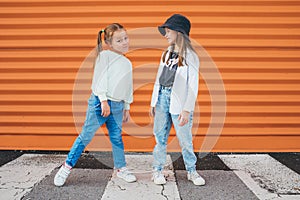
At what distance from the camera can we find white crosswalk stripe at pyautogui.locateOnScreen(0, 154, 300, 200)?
269 cm

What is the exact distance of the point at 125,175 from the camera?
119 inches

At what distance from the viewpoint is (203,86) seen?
13.0 feet

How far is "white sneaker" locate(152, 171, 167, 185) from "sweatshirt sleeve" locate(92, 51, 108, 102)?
818 millimetres

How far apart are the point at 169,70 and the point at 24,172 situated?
1717 mm

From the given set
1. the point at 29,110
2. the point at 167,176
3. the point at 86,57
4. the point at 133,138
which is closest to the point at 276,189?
the point at 167,176

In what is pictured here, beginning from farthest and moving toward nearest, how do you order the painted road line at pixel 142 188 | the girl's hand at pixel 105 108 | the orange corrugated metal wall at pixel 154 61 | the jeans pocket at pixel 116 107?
the orange corrugated metal wall at pixel 154 61, the jeans pocket at pixel 116 107, the girl's hand at pixel 105 108, the painted road line at pixel 142 188

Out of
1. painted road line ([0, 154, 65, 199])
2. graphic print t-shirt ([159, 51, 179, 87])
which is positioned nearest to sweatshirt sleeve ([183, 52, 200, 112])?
graphic print t-shirt ([159, 51, 179, 87])

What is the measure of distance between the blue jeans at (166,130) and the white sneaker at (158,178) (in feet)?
0.15

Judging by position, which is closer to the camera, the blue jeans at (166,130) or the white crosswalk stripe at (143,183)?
the white crosswalk stripe at (143,183)

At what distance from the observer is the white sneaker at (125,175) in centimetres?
299

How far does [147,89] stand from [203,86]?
26.1 inches

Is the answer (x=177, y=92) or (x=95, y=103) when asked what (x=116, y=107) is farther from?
(x=177, y=92)

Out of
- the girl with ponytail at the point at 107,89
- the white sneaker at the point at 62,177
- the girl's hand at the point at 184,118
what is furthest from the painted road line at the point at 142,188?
the girl's hand at the point at 184,118

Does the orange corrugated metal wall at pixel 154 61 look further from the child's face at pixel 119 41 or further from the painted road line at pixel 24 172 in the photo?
the child's face at pixel 119 41
